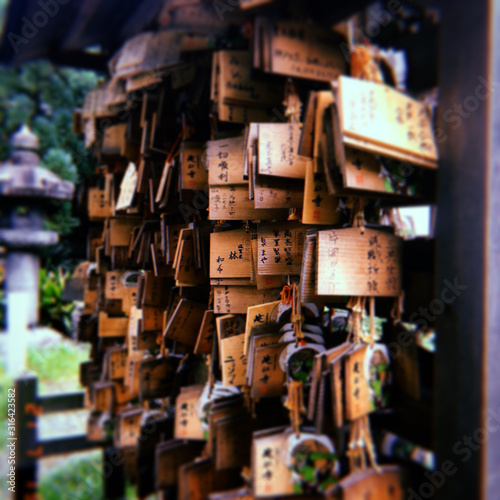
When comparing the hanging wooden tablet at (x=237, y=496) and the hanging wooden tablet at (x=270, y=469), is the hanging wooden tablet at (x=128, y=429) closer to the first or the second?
the hanging wooden tablet at (x=237, y=496)

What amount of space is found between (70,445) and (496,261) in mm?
4221

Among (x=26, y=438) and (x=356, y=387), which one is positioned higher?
(x=356, y=387)

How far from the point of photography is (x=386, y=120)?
123 centimetres

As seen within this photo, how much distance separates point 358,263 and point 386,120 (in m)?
0.44

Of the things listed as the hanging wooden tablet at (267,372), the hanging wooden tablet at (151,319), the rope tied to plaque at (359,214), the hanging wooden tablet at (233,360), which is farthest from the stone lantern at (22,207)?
the rope tied to plaque at (359,214)

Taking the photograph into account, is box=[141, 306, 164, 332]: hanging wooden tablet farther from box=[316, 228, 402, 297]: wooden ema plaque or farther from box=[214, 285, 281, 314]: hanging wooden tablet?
box=[316, 228, 402, 297]: wooden ema plaque

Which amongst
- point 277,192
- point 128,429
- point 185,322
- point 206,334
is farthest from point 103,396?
point 277,192

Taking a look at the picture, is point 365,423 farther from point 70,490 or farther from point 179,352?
point 70,490

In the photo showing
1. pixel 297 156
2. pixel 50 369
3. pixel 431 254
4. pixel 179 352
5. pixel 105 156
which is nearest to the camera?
pixel 431 254

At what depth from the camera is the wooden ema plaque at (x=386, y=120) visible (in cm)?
119

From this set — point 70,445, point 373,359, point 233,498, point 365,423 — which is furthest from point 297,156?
point 70,445

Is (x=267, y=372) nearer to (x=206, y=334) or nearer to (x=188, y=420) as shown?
(x=206, y=334)

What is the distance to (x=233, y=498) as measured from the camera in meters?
1.88

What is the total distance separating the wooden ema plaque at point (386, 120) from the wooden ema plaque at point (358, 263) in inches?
11.1
